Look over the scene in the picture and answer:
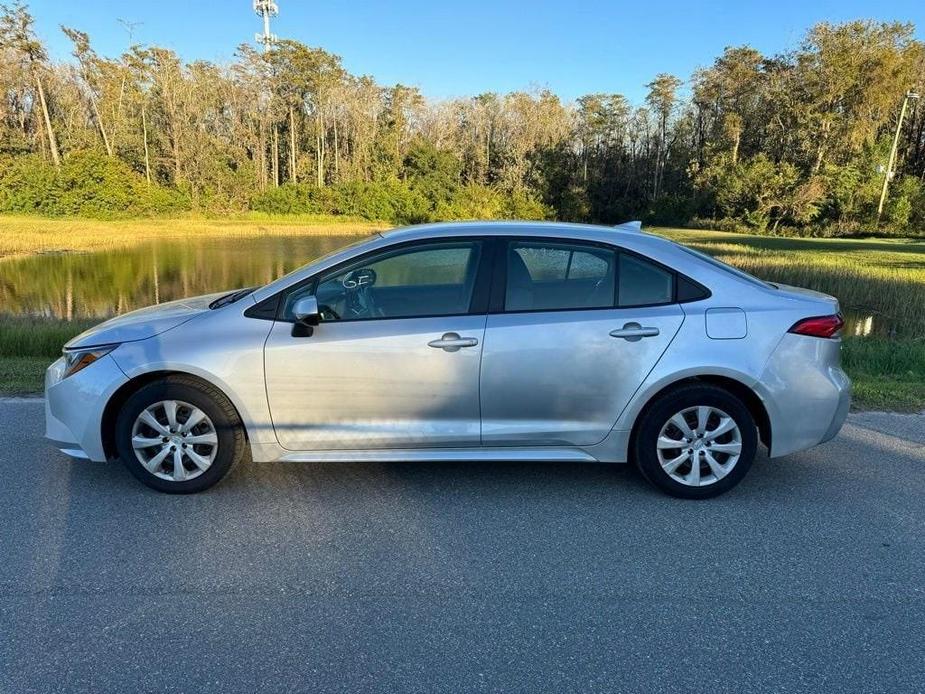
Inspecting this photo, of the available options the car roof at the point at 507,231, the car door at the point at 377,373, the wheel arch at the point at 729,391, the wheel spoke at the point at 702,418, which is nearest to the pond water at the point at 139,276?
the wheel arch at the point at 729,391

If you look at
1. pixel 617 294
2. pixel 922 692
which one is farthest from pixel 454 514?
pixel 922 692

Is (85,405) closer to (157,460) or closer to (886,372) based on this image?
(157,460)

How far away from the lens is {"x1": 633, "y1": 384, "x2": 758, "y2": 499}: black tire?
3.99 m

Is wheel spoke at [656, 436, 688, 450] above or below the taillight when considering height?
below

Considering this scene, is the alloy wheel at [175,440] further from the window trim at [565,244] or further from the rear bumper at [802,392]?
the rear bumper at [802,392]

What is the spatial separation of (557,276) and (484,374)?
78 centimetres

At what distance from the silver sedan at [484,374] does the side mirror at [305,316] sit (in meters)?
0.01

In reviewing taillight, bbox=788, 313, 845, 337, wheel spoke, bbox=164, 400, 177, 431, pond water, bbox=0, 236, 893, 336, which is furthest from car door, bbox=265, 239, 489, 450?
pond water, bbox=0, 236, 893, 336

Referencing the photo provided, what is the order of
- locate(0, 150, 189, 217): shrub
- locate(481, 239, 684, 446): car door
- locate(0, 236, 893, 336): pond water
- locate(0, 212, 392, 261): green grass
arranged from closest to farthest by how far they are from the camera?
1. locate(481, 239, 684, 446): car door
2. locate(0, 236, 893, 336): pond water
3. locate(0, 212, 392, 261): green grass
4. locate(0, 150, 189, 217): shrub

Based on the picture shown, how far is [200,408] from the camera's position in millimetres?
3945

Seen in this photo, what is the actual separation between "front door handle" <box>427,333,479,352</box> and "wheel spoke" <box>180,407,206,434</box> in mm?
1391

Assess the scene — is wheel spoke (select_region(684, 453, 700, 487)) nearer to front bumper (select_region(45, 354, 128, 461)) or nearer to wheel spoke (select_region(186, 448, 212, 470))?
wheel spoke (select_region(186, 448, 212, 470))

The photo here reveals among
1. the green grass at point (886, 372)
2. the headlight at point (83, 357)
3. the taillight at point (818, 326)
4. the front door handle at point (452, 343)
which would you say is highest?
the taillight at point (818, 326)

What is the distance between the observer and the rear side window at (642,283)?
13.3ft
